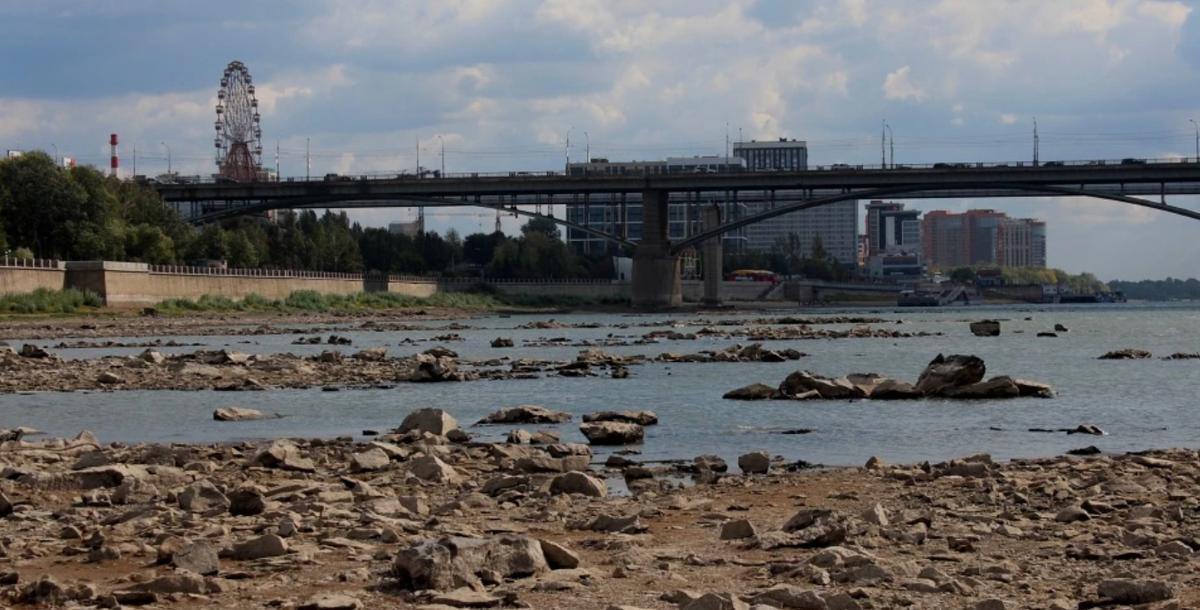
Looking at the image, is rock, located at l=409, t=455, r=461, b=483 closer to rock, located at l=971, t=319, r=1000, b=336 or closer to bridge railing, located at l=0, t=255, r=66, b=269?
rock, located at l=971, t=319, r=1000, b=336

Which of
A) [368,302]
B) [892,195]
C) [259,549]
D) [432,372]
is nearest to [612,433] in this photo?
[259,549]

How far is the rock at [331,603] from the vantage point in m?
10.6

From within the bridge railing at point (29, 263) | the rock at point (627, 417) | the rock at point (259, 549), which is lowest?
the rock at point (627, 417)

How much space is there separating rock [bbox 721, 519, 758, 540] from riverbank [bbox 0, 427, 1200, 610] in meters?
0.02

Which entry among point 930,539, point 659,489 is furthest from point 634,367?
point 930,539

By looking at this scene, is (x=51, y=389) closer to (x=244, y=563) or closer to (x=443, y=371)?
(x=443, y=371)

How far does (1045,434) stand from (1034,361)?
26649 millimetres

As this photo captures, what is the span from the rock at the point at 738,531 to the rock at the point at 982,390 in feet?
62.6

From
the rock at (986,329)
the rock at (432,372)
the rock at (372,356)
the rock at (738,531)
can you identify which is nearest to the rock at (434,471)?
the rock at (738,531)

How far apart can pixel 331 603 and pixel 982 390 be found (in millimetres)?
23383

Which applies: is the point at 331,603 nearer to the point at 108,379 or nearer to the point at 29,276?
the point at 108,379

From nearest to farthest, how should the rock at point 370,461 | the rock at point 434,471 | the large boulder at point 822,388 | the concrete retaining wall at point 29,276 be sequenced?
1. the rock at point 434,471
2. the rock at point 370,461
3. the large boulder at point 822,388
4. the concrete retaining wall at point 29,276

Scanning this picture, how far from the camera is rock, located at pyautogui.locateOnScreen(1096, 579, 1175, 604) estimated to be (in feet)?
34.4

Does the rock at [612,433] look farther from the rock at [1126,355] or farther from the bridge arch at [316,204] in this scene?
the bridge arch at [316,204]
